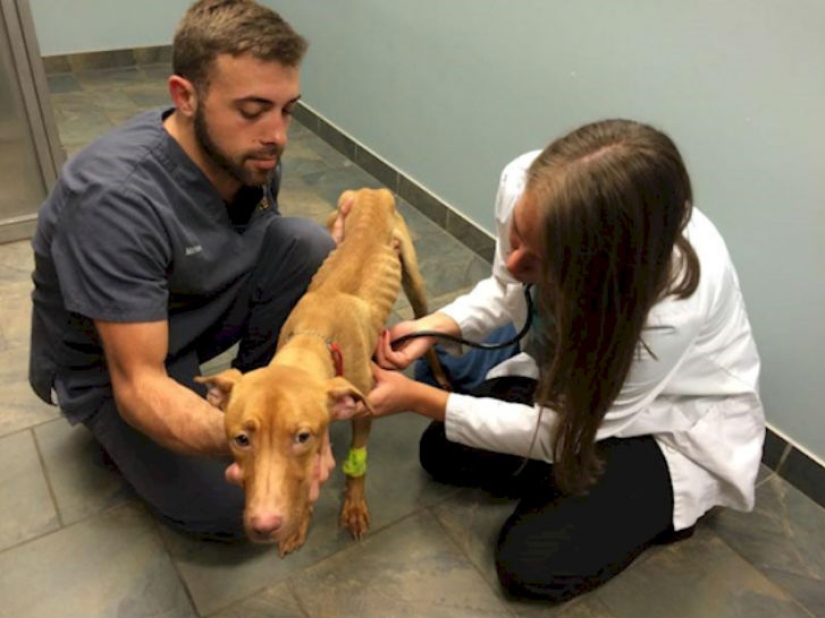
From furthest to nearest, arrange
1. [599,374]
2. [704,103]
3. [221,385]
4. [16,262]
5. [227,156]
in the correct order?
[16,262]
[704,103]
[227,156]
[599,374]
[221,385]

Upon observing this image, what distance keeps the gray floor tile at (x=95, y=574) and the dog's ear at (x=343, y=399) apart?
814 mm

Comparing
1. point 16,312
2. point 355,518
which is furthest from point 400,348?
point 16,312

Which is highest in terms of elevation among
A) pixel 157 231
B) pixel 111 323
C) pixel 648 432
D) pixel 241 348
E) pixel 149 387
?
pixel 157 231

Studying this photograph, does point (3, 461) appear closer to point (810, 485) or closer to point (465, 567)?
point (465, 567)

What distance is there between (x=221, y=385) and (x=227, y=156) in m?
0.68

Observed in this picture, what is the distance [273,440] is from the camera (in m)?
1.52

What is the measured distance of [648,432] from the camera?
2.10 metres

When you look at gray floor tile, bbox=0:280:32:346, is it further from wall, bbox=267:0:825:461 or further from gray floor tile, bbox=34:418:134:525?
wall, bbox=267:0:825:461

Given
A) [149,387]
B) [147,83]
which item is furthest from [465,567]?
[147,83]

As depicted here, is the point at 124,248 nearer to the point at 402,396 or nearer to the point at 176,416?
the point at 176,416

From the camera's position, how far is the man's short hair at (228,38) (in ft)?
5.90

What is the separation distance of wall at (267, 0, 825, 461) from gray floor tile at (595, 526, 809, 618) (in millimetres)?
550

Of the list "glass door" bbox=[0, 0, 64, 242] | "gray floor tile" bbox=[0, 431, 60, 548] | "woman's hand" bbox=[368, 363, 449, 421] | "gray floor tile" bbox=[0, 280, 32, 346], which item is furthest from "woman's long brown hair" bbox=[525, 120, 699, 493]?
"glass door" bbox=[0, 0, 64, 242]

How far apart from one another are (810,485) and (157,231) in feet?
7.58
